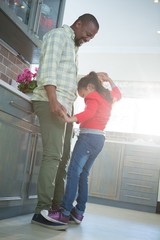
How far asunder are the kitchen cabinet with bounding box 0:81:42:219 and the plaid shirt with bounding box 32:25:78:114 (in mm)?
169

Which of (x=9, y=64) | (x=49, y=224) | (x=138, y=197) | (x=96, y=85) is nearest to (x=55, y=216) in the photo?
(x=49, y=224)

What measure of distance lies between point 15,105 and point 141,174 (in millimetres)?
2928

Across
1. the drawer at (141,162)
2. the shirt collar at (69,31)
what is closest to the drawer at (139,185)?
the drawer at (141,162)

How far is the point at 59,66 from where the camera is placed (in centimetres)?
191

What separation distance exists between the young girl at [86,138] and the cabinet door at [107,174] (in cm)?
240

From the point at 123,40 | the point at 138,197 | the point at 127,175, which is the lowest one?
the point at 138,197

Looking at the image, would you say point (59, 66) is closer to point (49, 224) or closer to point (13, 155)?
point (13, 155)

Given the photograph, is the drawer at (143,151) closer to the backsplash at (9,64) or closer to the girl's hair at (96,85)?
the backsplash at (9,64)

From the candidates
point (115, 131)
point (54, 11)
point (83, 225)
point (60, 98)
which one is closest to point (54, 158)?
point (60, 98)

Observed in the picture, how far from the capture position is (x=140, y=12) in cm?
411

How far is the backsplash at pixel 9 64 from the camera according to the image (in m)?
2.68

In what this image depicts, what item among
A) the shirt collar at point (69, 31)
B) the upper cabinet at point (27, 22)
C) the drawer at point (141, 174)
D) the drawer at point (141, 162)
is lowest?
the drawer at point (141, 174)

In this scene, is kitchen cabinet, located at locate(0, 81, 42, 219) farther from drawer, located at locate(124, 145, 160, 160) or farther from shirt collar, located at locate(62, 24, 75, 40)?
drawer, located at locate(124, 145, 160, 160)

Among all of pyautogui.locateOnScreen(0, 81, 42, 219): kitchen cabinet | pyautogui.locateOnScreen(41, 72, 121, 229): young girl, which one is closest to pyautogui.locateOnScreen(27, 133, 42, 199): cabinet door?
Result: pyautogui.locateOnScreen(0, 81, 42, 219): kitchen cabinet
